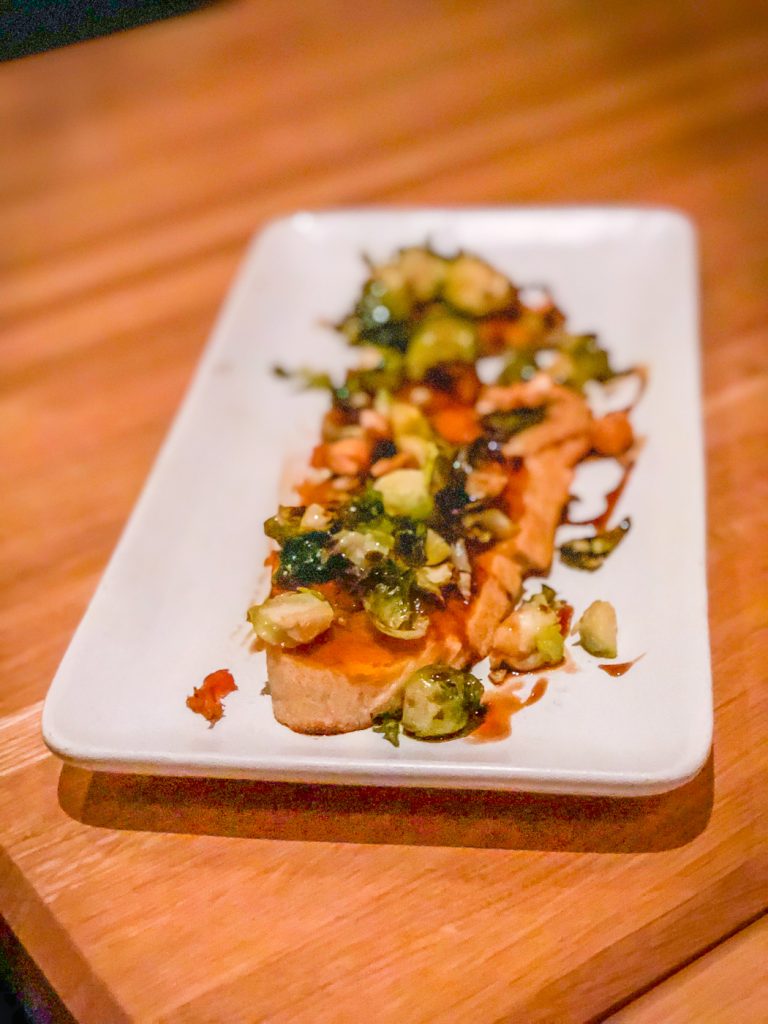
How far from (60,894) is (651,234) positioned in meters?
2.16

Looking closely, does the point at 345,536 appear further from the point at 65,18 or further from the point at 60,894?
the point at 65,18

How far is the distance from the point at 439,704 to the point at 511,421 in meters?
0.85

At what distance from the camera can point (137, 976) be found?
1.28 m

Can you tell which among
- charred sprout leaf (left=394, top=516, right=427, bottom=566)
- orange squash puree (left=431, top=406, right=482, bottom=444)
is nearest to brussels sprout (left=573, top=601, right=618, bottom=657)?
charred sprout leaf (left=394, top=516, right=427, bottom=566)

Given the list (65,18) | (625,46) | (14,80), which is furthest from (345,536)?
(14,80)

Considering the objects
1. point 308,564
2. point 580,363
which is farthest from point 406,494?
point 580,363

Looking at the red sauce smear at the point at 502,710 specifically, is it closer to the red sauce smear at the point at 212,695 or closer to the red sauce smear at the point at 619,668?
the red sauce smear at the point at 619,668

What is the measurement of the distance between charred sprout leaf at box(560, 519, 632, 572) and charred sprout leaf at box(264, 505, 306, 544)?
0.53m

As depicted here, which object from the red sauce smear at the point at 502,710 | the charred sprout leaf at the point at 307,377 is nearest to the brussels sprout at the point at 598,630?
the red sauce smear at the point at 502,710

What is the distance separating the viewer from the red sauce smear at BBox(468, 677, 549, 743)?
1.43 m

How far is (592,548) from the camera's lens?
177 cm

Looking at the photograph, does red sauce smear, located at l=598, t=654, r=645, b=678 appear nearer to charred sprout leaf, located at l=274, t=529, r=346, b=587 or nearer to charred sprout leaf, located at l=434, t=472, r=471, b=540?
charred sprout leaf, located at l=434, t=472, r=471, b=540

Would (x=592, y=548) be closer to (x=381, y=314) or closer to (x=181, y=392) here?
(x=381, y=314)

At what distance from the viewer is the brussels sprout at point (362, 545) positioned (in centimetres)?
162
